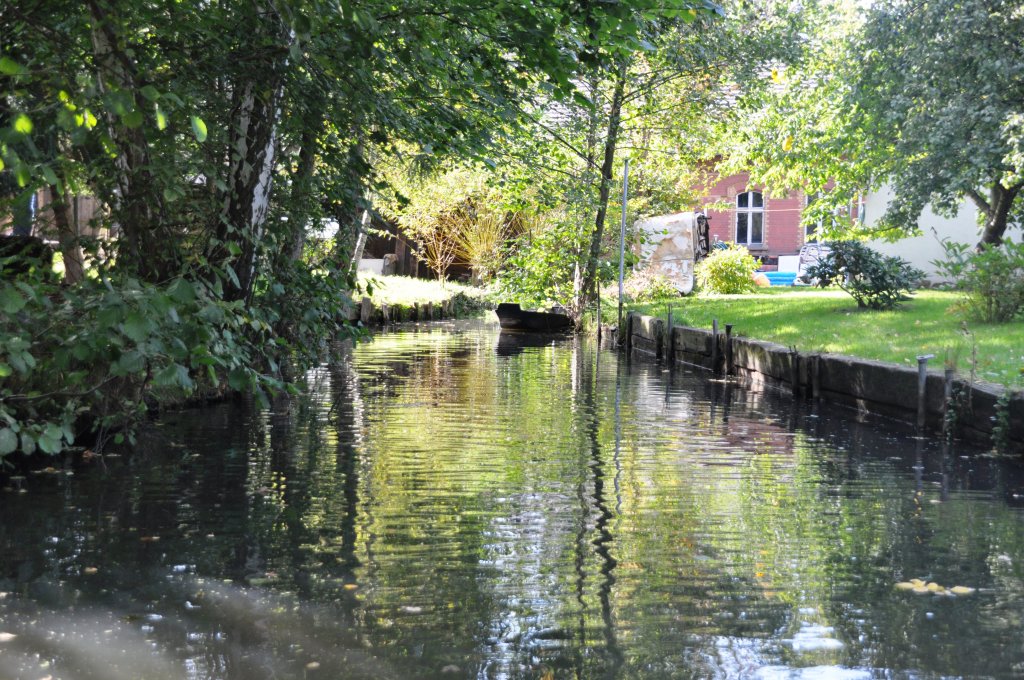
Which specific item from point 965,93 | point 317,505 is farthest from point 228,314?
point 965,93

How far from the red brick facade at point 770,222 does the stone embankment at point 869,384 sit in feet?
94.7

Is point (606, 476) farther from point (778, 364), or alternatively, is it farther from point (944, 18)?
point (944, 18)

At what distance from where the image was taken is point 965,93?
1956 cm

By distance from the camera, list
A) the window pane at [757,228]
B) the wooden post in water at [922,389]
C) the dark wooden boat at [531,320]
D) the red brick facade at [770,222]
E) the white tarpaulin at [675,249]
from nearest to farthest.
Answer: the wooden post in water at [922,389], the dark wooden boat at [531,320], the white tarpaulin at [675,249], the red brick facade at [770,222], the window pane at [757,228]

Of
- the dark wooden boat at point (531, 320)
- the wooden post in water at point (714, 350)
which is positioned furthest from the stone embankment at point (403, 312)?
the wooden post in water at point (714, 350)

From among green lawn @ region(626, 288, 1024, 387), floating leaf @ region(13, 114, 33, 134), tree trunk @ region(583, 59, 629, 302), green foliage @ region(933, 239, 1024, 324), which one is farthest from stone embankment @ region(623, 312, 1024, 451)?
floating leaf @ region(13, 114, 33, 134)

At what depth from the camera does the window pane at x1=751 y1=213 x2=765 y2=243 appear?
49.3 m

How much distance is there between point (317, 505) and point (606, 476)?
242cm

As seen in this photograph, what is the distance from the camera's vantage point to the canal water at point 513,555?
4.72 metres

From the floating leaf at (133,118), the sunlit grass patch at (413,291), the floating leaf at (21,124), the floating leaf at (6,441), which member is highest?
the floating leaf at (133,118)

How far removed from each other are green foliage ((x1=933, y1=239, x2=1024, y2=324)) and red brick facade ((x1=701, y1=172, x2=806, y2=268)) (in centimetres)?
3231

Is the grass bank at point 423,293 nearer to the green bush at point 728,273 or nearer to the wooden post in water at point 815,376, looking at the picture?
the green bush at point 728,273

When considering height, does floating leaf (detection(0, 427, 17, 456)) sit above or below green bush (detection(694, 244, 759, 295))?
below

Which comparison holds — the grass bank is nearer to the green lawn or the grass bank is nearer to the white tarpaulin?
the white tarpaulin
